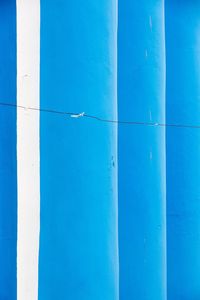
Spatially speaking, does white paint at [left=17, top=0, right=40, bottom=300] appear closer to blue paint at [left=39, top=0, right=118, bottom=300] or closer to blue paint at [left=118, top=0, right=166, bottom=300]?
blue paint at [left=39, top=0, right=118, bottom=300]

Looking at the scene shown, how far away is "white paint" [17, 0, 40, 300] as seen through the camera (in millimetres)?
926

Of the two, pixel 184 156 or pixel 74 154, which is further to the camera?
pixel 184 156

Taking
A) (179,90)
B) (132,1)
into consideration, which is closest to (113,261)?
(179,90)

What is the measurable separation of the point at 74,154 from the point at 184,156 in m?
0.40

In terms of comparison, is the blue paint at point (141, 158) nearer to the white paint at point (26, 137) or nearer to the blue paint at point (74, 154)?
the blue paint at point (74, 154)

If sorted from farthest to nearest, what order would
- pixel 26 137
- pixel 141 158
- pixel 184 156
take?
pixel 184 156 < pixel 141 158 < pixel 26 137

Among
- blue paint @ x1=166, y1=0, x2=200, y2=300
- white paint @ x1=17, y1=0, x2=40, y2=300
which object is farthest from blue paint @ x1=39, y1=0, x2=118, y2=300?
blue paint @ x1=166, y1=0, x2=200, y2=300

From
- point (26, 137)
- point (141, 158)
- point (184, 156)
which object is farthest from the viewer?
point (184, 156)

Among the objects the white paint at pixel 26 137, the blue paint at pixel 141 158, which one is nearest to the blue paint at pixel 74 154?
the white paint at pixel 26 137

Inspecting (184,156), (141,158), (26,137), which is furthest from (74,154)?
(184,156)

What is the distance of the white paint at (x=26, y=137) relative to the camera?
93 cm
